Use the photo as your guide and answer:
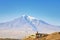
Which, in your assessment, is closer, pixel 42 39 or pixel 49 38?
pixel 49 38

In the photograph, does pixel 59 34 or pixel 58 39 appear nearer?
pixel 58 39

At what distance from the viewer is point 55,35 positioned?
2300 cm

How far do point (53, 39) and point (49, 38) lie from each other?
34.7 inches

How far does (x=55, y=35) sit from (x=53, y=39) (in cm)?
148

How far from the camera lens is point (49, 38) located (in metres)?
22.4

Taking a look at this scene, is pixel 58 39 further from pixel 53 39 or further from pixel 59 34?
pixel 59 34

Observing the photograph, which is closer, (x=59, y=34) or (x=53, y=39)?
(x=53, y=39)

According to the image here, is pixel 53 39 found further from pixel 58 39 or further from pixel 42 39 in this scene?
pixel 42 39

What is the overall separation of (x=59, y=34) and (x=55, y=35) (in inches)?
30.2

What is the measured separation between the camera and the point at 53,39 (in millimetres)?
21625

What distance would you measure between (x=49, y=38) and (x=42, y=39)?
1647 mm

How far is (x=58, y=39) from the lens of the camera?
2152 centimetres

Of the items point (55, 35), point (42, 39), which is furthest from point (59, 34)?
point (42, 39)

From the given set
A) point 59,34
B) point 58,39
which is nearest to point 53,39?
point 58,39
